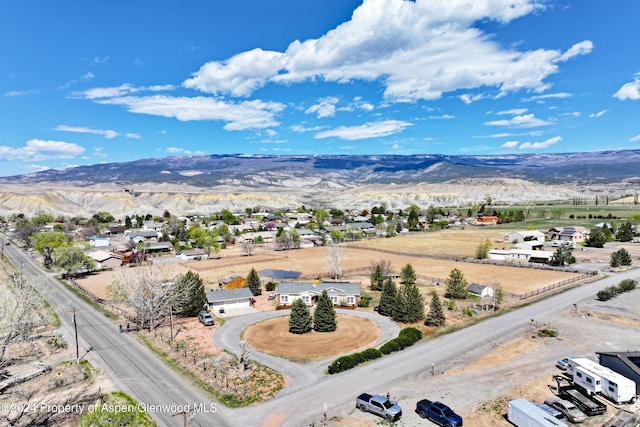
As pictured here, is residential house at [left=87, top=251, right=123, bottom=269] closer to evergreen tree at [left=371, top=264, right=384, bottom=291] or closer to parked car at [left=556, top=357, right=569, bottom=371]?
evergreen tree at [left=371, top=264, right=384, bottom=291]

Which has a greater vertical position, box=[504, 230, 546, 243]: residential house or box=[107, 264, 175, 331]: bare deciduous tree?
box=[107, 264, 175, 331]: bare deciduous tree

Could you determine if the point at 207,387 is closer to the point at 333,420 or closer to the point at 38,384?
the point at 333,420

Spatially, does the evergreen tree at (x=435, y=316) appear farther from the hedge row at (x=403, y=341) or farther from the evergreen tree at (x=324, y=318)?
the evergreen tree at (x=324, y=318)

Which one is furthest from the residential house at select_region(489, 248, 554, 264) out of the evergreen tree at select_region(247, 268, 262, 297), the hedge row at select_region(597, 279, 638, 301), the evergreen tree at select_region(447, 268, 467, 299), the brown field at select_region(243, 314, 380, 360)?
the evergreen tree at select_region(247, 268, 262, 297)

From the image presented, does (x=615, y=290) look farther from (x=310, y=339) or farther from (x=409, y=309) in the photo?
(x=310, y=339)

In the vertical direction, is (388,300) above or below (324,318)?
above

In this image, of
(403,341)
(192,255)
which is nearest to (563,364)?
(403,341)
